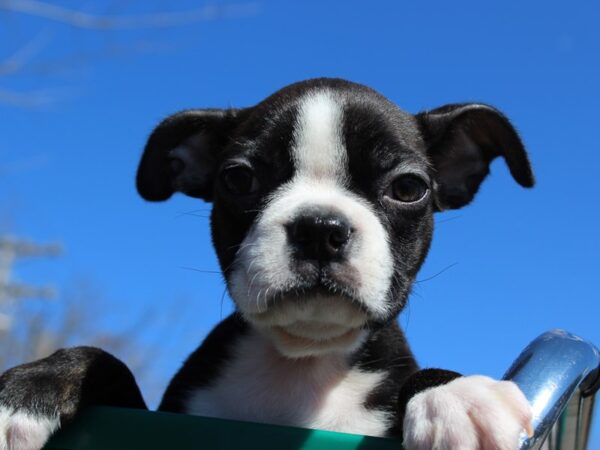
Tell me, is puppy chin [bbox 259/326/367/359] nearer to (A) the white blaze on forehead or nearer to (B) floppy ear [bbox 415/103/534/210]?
(A) the white blaze on forehead

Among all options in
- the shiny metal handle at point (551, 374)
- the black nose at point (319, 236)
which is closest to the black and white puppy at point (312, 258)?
the black nose at point (319, 236)

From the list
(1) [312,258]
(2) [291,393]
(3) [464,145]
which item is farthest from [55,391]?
(3) [464,145]

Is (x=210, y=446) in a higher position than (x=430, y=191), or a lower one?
lower

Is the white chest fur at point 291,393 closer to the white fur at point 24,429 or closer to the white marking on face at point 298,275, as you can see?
the white marking on face at point 298,275

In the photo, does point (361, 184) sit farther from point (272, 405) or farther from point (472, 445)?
point (472, 445)

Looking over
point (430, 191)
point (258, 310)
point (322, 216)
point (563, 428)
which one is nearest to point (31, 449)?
point (258, 310)

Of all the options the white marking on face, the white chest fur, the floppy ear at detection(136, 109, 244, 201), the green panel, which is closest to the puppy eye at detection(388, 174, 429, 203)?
the white marking on face
